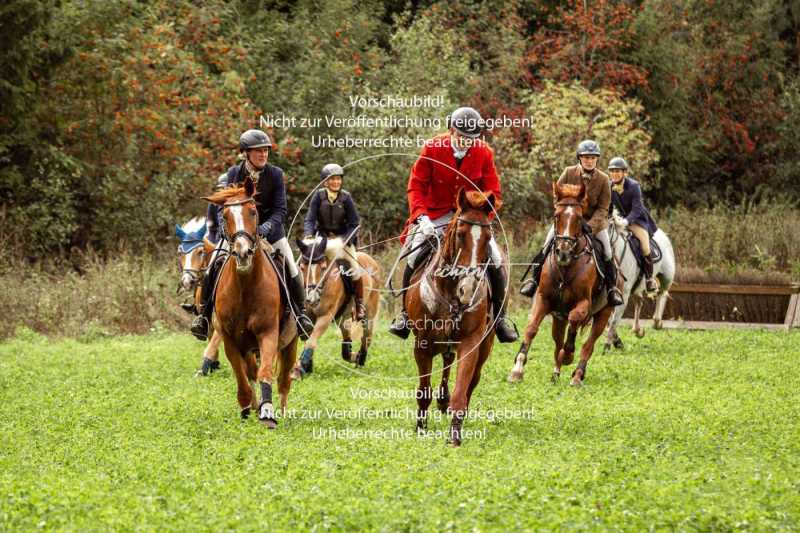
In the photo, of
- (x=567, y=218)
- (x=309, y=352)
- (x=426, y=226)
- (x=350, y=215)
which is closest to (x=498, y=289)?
(x=426, y=226)

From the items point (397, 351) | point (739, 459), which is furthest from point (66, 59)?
point (739, 459)

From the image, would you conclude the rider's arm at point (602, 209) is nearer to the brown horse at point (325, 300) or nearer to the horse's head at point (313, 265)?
the brown horse at point (325, 300)

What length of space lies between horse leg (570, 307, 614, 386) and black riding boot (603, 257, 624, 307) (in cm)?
34

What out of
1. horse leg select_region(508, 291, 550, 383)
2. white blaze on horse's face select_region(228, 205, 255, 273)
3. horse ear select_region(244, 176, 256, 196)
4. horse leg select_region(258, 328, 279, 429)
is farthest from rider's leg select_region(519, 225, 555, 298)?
white blaze on horse's face select_region(228, 205, 255, 273)

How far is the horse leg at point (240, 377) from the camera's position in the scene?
13.0m

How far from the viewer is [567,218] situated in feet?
52.4

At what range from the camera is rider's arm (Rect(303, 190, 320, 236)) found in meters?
17.5

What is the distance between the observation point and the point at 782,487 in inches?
361

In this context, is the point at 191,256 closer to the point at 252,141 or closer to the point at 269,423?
the point at 252,141

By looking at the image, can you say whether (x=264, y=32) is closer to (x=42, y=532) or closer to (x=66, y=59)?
(x=66, y=59)

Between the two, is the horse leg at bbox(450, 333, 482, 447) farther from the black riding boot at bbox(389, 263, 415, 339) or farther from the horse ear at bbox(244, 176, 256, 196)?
the horse ear at bbox(244, 176, 256, 196)

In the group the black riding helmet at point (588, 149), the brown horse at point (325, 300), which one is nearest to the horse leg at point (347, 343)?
the brown horse at point (325, 300)

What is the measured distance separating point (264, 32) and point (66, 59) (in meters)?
10.9

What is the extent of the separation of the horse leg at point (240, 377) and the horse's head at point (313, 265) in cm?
427
